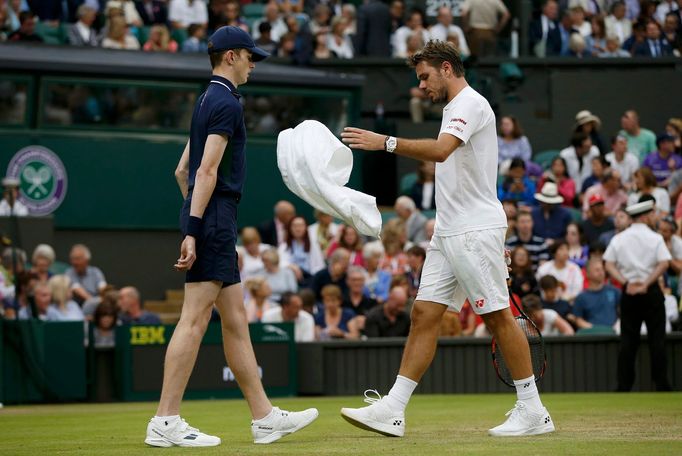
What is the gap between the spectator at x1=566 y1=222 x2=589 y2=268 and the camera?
1808 centimetres

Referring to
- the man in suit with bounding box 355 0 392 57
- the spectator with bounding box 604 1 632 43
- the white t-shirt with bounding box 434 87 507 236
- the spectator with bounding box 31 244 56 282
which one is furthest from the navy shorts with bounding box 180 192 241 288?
the spectator with bounding box 604 1 632 43

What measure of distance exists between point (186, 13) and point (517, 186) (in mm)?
6953

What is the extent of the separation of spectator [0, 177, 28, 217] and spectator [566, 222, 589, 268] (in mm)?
A: 6959

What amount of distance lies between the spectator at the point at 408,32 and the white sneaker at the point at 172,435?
634 inches

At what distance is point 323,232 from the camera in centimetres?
1939

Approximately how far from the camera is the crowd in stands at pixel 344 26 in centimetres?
2214

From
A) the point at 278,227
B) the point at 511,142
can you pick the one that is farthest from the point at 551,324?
the point at 511,142

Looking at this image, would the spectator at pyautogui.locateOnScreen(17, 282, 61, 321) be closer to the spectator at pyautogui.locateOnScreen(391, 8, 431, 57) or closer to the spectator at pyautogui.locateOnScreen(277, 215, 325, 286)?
the spectator at pyautogui.locateOnScreen(277, 215, 325, 286)

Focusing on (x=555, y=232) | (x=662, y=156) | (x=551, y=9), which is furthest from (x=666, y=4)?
(x=555, y=232)

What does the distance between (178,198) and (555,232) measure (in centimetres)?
581

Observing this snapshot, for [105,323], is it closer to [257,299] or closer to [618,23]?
[257,299]

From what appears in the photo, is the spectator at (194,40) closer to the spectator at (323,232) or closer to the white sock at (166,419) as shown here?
the spectator at (323,232)

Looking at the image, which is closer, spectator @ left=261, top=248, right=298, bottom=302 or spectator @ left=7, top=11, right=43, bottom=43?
spectator @ left=261, top=248, right=298, bottom=302

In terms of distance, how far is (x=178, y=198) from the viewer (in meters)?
21.1
